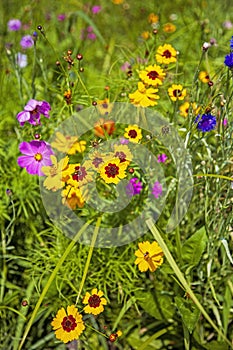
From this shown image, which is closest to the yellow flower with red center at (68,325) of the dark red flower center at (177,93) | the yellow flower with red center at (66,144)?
the yellow flower with red center at (66,144)

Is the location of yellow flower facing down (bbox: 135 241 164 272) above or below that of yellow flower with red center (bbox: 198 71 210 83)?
below

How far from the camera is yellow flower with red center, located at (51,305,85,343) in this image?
0.99 m

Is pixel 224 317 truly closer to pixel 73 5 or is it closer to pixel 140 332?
pixel 140 332

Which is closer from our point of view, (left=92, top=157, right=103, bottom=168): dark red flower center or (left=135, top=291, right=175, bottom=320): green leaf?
(left=92, top=157, right=103, bottom=168): dark red flower center

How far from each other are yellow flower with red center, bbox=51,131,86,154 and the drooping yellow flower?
0.11m

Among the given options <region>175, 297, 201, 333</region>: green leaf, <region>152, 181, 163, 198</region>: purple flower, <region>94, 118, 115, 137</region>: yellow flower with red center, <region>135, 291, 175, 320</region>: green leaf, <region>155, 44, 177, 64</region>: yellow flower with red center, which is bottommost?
<region>135, 291, 175, 320</region>: green leaf

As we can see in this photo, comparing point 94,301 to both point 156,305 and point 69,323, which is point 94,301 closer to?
point 69,323

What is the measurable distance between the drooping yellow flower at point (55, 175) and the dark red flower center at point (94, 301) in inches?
8.7

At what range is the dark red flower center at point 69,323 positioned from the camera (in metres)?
0.99

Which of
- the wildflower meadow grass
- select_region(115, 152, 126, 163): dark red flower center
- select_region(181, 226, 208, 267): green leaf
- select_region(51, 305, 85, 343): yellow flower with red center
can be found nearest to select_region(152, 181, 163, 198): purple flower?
the wildflower meadow grass

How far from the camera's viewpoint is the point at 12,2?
219 cm

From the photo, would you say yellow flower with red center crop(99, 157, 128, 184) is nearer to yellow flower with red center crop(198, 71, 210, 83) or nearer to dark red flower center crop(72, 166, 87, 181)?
dark red flower center crop(72, 166, 87, 181)

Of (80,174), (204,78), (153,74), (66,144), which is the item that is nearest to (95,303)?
(80,174)

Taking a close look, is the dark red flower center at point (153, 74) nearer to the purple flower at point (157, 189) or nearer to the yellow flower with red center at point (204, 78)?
the yellow flower with red center at point (204, 78)
